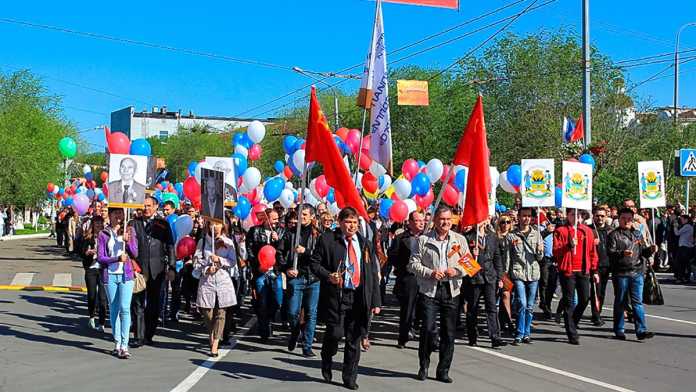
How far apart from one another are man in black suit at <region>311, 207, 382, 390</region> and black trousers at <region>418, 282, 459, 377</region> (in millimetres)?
544

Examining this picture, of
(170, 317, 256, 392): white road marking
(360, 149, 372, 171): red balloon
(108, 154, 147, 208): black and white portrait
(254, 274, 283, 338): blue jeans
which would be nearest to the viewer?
(170, 317, 256, 392): white road marking

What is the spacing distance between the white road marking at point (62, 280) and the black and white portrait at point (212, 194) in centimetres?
1004

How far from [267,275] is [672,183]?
30958mm

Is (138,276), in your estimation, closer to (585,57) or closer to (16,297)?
(16,297)

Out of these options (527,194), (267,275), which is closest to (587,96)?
(527,194)

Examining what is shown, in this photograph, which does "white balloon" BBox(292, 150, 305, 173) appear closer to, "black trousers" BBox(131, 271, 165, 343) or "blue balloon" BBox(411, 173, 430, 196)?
"blue balloon" BBox(411, 173, 430, 196)

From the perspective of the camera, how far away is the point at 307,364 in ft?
30.9

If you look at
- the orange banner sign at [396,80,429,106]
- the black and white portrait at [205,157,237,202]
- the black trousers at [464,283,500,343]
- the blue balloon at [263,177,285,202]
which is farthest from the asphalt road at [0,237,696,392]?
the blue balloon at [263,177,285,202]

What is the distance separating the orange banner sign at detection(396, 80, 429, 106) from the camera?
14867mm

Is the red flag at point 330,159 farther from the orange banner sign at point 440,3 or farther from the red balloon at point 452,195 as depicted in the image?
the red balloon at point 452,195

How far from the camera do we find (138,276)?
10305mm

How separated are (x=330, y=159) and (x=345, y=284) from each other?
5.56 ft

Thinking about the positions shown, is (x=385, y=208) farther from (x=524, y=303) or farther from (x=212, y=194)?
(x=212, y=194)

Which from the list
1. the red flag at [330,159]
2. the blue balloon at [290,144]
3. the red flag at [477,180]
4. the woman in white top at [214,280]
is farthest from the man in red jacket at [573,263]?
the blue balloon at [290,144]
